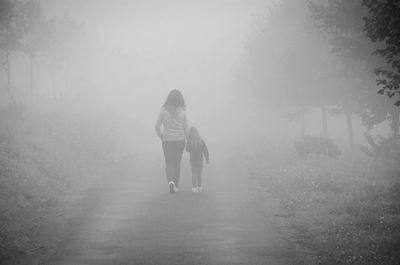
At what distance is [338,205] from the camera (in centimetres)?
1027

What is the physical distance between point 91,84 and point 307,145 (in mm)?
52089

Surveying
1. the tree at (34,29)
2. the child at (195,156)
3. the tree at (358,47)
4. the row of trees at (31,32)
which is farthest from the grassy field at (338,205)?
the tree at (34,29)

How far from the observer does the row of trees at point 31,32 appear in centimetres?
3100

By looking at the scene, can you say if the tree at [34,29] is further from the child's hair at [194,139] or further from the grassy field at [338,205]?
the grassy field at [338,205]

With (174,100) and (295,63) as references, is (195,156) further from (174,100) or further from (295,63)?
(295,63)

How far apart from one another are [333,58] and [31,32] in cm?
2872

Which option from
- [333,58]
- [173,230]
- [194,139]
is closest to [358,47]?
[333,58]

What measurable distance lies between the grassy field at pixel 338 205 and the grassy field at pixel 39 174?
5.46 metres

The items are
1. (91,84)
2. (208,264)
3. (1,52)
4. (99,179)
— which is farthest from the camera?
(91,84)

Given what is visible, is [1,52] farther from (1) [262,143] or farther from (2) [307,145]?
(2) [307,145]

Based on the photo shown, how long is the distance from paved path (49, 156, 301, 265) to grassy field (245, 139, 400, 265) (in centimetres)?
71

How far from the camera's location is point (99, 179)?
15125mm

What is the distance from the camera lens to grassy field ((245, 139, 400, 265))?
7223 mm

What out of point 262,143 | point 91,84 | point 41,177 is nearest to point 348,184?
point 41,177
